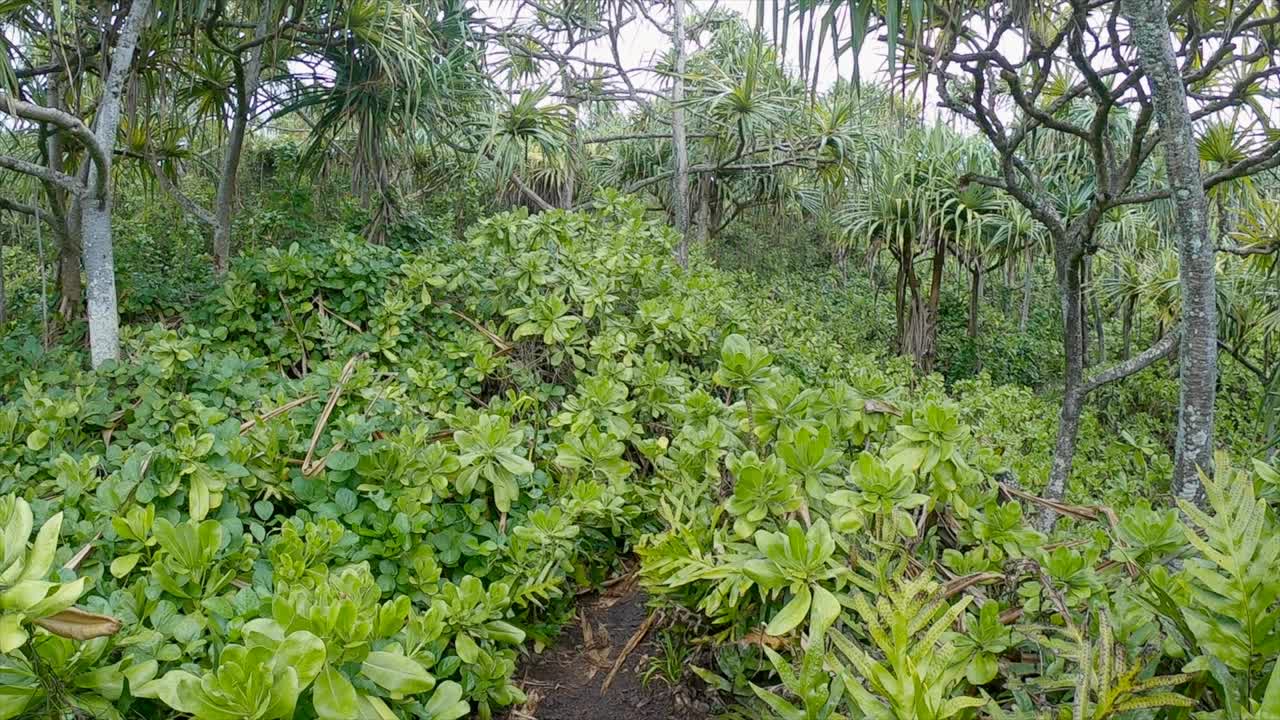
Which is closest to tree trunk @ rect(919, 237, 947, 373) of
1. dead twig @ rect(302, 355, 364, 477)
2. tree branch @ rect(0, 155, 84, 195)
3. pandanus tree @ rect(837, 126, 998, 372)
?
pandanus tree @ rect(837, 126, 998, 372)

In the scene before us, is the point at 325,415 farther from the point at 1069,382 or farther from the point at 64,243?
the point at 1069,382

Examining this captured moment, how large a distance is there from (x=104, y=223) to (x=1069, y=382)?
4145mm

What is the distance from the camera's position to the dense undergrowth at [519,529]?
3.20ft

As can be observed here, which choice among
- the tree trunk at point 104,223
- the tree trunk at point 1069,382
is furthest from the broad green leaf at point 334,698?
the tree trunk at point 1069,382

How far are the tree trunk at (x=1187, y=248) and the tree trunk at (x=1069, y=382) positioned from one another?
1.12 meters

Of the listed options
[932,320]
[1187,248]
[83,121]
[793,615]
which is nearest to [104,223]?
[83,121]

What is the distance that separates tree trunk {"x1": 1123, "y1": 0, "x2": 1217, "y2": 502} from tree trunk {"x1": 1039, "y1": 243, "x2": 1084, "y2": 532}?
3.69ft

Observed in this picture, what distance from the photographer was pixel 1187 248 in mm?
2334

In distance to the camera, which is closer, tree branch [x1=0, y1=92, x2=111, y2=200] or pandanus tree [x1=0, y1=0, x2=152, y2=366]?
tree branch [x1=0, y1=92, x2=111, y2=200]

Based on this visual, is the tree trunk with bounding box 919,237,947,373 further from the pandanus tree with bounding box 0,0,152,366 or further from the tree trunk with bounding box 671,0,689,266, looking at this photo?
the pandanus tree with bounding box 0,0,152,366

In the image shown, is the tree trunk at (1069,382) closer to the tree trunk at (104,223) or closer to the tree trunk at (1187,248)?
the tree trunk at (1187,248)

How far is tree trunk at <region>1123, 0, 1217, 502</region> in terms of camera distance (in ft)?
7.43

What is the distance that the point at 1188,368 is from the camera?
2.30m

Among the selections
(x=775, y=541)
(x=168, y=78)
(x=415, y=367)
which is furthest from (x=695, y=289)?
(x=168, y=78)
